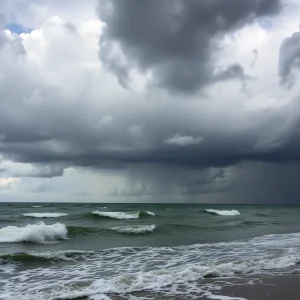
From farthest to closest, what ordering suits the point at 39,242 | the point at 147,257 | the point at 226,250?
1. the point at 39,242
2. the point at 226,250
3. the point at 147,257

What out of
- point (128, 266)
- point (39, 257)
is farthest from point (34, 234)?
point (128, 266)

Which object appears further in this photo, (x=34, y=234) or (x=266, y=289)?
(x=34, y=234)

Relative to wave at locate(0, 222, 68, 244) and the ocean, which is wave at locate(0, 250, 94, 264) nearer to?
the ocean

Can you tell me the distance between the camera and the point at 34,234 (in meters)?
18.6

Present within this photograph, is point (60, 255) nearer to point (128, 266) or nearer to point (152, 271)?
point (128, 266)

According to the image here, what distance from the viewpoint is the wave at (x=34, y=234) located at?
60.8ft

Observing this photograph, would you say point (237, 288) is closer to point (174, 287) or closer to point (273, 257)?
point (174, 287)

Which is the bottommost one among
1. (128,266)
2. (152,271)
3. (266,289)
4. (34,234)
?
(128,266)

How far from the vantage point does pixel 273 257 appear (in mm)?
12562

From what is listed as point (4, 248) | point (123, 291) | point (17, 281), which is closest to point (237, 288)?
point (123, 291)

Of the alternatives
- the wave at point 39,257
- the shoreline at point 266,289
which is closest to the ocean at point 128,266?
the wave at point 39,257

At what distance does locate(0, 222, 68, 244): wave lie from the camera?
60.8 feet

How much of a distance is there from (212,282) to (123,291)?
2.48m

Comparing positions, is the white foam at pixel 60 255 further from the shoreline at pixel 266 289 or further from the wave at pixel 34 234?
the shoreline at pixel 266 289
